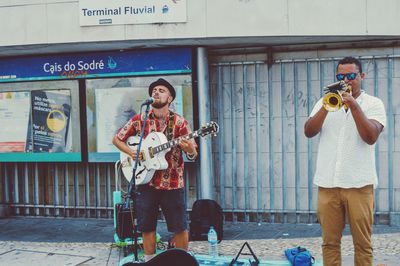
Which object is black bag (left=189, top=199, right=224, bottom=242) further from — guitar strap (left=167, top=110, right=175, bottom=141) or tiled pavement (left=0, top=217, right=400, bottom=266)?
guitar strap (left=167, top=110, right=175, bottom=141)

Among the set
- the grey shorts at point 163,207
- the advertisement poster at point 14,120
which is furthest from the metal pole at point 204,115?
the advertisement poster at point 14,120

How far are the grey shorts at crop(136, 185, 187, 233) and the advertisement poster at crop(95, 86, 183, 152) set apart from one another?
2.72 metres

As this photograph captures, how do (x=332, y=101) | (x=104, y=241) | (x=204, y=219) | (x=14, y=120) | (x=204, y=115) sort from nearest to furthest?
(x=332, y=101) < (x=204, y=219) < (x=104, y=241) < (x=204, y=115) < (x=14, y=120)

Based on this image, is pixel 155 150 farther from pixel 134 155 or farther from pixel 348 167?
pixel 348 167

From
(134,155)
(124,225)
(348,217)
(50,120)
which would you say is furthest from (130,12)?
(348,217)

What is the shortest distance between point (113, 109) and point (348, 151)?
438cm

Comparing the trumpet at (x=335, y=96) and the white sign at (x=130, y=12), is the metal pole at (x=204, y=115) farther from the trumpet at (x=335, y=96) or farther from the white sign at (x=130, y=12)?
the trumpet at (x=335, y=96)

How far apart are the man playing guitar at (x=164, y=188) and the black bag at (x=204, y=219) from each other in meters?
1.27

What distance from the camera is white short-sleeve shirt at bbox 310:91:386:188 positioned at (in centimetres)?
425

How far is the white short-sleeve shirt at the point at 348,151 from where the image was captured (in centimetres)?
425

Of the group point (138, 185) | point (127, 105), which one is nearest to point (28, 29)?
point (127, 105)

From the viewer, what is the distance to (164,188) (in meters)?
5.23

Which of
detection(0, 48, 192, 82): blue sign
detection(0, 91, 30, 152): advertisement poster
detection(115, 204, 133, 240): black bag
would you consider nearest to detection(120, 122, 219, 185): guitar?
detection(115, 204, 133, 240): black bag

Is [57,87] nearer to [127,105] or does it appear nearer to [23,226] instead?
[127,105]
